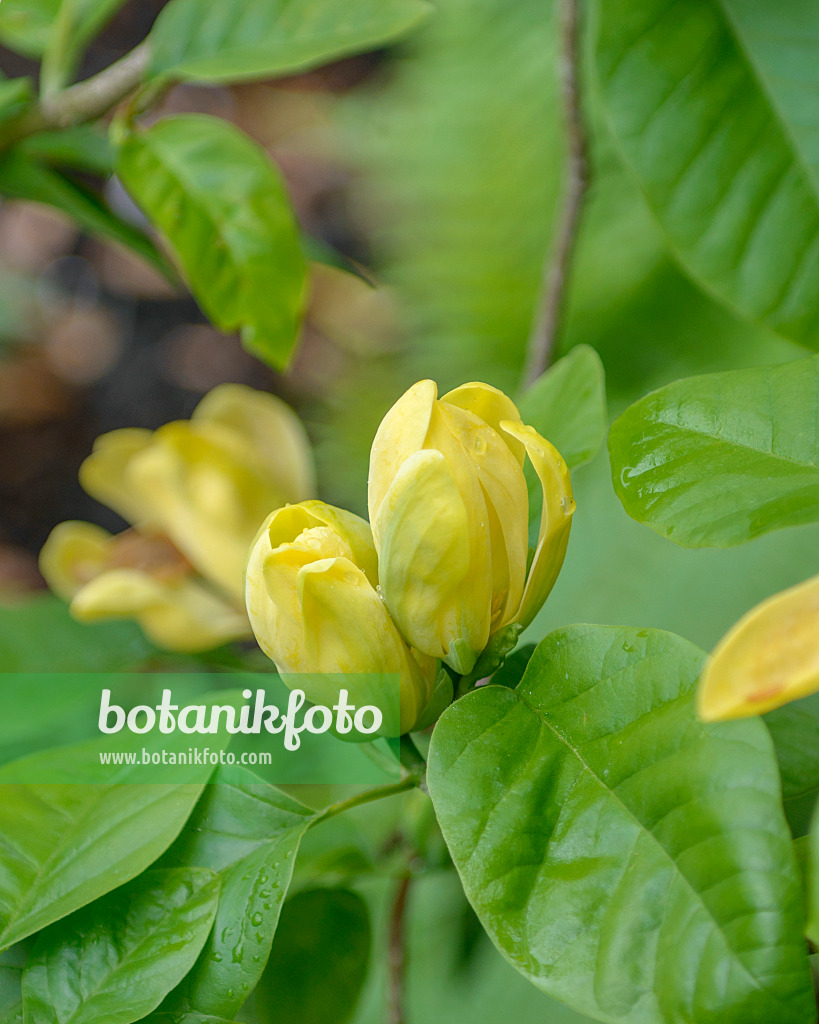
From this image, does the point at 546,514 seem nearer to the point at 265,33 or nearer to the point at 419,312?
the point at 265,33

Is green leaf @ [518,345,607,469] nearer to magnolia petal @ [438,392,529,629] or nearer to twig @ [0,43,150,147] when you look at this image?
magnolia petal @ [438,392,529,629]

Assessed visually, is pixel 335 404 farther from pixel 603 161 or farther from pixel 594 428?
pixel 594 428

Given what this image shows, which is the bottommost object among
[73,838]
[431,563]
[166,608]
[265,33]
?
[166,608]

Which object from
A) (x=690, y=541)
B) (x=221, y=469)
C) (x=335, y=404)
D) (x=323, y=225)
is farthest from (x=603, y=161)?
(x=690, y=541)

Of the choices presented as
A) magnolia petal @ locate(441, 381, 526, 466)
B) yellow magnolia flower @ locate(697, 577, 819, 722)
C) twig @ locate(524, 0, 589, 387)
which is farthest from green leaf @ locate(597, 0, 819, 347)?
yellow magnolia flower @ locate(697, 577, 819, 722)

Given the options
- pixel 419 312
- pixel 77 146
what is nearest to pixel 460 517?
pixel 77 146

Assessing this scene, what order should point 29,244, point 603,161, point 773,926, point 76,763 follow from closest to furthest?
point 773,926
point 76,763
point 603,161
point 29,244

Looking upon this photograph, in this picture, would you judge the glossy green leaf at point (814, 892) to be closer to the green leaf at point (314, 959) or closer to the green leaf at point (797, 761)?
the green leaf at point (797, 761)
